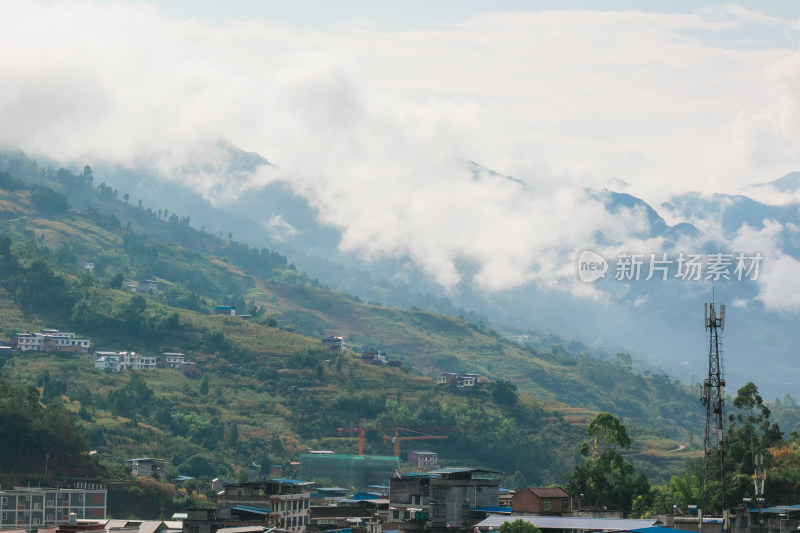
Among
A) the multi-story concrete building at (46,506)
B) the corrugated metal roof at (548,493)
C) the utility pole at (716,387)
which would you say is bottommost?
the multi-story concrete building at (46,506)

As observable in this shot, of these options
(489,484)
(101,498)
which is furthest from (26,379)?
(489,484)

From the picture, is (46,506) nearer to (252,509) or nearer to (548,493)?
(252,509)

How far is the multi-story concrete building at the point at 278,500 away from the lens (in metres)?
Result: 92.1

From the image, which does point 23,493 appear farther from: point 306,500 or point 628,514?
point 628,514

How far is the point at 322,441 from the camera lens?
195 metres

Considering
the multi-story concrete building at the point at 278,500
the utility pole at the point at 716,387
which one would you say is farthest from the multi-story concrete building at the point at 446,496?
the utility pole at the point at 716,387

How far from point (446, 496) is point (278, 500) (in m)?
11.7

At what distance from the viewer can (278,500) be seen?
92.6 metres

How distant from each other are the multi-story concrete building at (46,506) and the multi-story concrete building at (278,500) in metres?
12.8

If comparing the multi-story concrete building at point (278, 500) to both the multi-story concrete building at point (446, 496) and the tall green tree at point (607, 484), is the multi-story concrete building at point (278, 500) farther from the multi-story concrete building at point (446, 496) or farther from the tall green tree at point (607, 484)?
the tall green tree at point (607, 484)

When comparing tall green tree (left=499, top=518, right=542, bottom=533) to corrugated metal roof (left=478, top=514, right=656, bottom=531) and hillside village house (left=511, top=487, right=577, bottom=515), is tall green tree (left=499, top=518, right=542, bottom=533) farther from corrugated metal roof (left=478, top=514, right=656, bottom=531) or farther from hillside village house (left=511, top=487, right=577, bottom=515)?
hillside village house (left=511, top=487, right=577, bottom=515)

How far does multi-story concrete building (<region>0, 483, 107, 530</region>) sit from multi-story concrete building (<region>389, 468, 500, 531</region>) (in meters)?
24.6

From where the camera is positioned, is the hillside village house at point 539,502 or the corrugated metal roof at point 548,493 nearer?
the hillside village house at point 539,502

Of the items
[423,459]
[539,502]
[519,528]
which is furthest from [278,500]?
[423,459]
